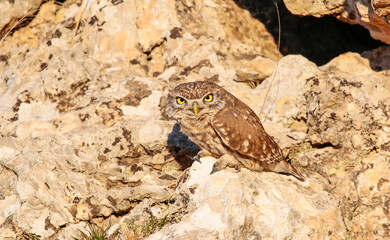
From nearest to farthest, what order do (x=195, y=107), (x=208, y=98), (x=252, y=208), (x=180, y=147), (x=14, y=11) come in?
(x=252, y=208), (x=195, y=107), (x=208, y=98), (x=180, y=147), (x=14, y=11)

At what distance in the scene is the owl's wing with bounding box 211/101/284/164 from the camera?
14.9 feet

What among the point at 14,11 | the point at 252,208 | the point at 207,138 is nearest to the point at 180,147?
the point at 207,138

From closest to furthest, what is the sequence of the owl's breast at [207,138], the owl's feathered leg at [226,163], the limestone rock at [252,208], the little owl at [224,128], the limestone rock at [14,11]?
1. the limestone rock at [252,208]
2. the owl's feathered leg at [226,163]
3. the little owl at [224,128]
4. the owl's breast at [207,138]
5. the limestone rock at [14,11]

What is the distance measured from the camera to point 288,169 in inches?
183

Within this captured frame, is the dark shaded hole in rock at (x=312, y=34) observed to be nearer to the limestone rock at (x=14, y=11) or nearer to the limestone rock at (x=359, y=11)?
the limestone rock at (x=359, y=11)

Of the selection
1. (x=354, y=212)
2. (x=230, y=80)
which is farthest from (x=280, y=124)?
(x=354, y=212)

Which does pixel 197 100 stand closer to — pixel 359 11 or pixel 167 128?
pixel 167 128

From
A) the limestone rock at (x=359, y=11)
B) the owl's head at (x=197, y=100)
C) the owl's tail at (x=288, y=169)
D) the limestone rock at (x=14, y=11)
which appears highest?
the limestone rock at (x=14, y=11)

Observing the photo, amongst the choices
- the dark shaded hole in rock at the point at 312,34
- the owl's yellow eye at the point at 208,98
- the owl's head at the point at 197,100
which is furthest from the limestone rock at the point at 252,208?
the dark shaded hole in rock at the point at 312,34

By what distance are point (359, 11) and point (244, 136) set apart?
68.7 inches

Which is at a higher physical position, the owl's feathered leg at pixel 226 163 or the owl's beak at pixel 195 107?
the owl's beak at pixel 195 107

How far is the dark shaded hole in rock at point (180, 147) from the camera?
17.0ft

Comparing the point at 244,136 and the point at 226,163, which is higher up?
the point at 244,136

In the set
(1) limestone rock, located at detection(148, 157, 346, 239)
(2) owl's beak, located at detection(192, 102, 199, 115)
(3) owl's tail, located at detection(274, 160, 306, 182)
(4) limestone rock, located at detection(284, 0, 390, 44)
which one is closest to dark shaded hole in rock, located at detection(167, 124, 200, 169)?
(1) limestone rock, located at detection(148, 157, 346, 239)
